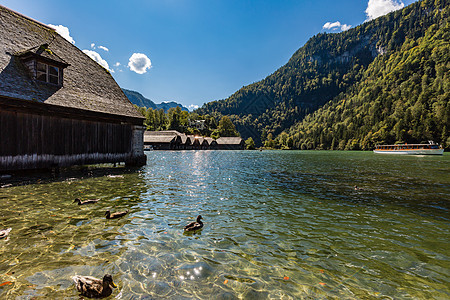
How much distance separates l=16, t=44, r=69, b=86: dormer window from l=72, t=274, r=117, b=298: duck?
72.0 ft

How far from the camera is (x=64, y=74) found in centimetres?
2142

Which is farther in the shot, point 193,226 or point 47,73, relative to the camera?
point 47,73

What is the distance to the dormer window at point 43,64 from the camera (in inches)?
722

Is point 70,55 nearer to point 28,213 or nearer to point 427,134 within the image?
point 28,213

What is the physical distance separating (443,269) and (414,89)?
8132 inches

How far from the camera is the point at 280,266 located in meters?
5.66

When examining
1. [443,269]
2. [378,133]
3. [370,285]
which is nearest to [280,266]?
[370,285]

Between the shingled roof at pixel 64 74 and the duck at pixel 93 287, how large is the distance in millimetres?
18296

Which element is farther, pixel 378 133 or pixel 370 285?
pixel 378 133

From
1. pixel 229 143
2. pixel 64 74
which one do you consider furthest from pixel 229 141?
pixel 64 74

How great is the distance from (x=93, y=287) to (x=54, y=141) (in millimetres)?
19513

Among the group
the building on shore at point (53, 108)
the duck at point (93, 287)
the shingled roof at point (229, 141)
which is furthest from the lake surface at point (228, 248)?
the shingled roof at point (229, 141)

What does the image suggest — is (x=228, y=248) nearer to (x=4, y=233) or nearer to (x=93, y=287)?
(x=93, y=287)

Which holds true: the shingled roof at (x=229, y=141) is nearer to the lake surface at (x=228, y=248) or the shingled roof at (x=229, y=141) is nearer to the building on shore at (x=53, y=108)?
the building on shore at (x=53, y=108)
